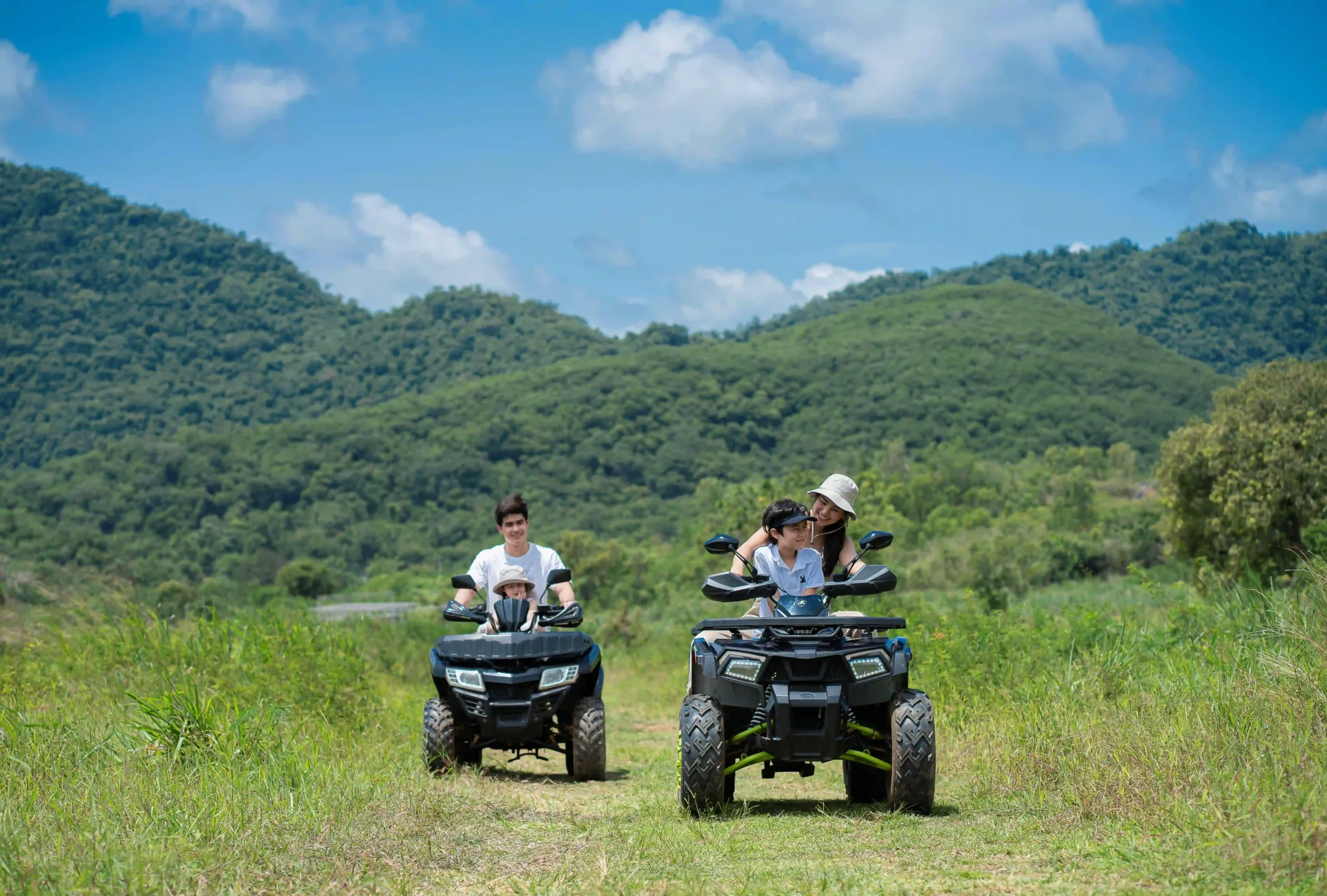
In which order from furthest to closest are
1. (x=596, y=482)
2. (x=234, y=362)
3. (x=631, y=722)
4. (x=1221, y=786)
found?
(x=234, y=362) → (x=596, y=482) → (x=631, y=722) → (x=1221, y=786)

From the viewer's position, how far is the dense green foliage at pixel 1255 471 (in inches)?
816

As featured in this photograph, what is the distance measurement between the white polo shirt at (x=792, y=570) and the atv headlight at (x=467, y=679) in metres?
2.30

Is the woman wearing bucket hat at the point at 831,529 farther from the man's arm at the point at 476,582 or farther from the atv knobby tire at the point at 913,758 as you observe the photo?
the man's arm at the point at 476,582

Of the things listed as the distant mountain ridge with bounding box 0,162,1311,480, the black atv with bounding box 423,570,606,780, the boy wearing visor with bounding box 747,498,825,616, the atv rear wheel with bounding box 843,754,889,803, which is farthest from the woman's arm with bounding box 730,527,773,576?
the distant mountain ridge with bounding box 0,162,1311,480

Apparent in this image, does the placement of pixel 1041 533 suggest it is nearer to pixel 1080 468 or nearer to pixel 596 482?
pixel 1080 468

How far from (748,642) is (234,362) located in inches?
5039

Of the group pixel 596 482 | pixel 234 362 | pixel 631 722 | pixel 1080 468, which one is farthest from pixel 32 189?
pixel 631 722

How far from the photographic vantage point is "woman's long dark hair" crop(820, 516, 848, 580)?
747 cm

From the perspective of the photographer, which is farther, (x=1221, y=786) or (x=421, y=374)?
(x=421, y=374)

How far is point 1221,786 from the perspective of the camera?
5.13m

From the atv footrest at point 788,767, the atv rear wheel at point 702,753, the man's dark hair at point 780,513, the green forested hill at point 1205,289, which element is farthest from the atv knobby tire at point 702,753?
the green forested hill at point 1205,289

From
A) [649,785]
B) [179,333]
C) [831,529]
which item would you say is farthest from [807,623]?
[179,333]

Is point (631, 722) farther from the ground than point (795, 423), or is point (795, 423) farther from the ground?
point (795, 423)

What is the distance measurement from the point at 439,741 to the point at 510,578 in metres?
1.18
